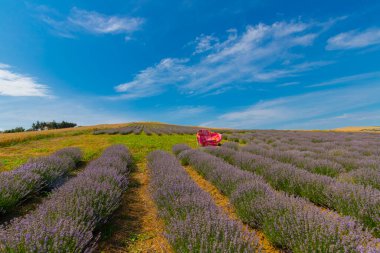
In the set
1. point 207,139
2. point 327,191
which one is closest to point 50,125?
point 207,139

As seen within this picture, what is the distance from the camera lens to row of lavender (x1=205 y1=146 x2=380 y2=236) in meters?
2.92

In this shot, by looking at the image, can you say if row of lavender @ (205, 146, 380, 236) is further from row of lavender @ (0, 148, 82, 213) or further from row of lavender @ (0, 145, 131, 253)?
row of lavender @ (0, 148, 82, 213)

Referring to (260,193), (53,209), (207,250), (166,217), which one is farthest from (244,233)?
(53,209)

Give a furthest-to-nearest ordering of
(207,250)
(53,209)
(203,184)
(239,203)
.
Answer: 1. (203,184)
2. (239,203)
3. (53,209)
4. (207,250)

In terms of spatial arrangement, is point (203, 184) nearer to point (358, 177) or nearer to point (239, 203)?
point (239, 203)

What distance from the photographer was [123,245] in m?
2.86

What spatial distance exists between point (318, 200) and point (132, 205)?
3.58 meters

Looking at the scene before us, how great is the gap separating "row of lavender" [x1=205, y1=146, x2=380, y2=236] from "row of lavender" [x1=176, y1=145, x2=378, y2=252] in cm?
21

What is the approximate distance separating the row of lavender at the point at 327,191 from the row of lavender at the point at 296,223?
0.21 meters

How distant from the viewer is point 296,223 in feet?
7.94

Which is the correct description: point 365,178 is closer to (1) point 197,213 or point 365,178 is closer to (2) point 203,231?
(1) point 197,213

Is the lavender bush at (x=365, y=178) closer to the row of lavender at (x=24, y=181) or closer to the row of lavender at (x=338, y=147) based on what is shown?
the row of lavender at (x=338, y=147)

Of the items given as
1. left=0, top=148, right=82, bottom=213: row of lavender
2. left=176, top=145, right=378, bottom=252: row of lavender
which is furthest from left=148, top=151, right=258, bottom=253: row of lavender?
left=0, top=148, right=82, bottom=213: row of lavender

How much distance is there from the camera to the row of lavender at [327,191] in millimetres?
2924
